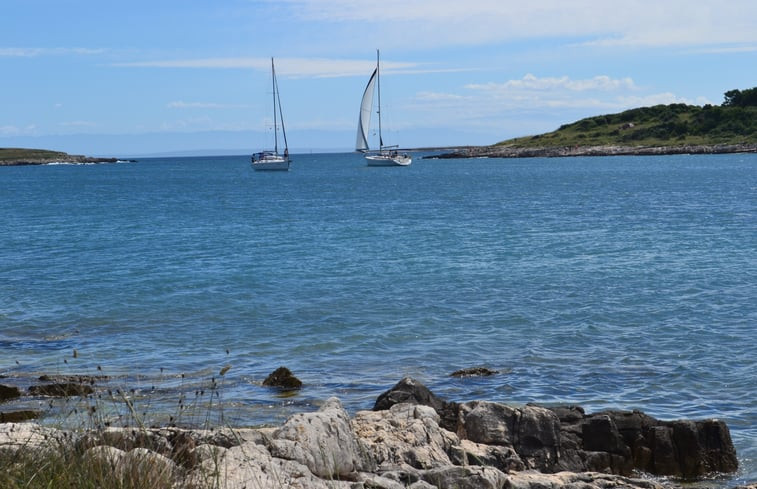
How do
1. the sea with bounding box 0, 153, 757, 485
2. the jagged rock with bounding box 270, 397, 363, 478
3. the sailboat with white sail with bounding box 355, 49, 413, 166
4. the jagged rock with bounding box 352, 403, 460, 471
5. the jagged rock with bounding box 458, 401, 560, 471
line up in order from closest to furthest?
1. the jagged rock with bounding box 270, 397, 363, 478
2. the jagged rock with bounding box 352, 403, 460, 471
3. the jagged rock with bounding box 458, 401, 560, 471
4. the sea with bounding box 0, 153, 757, 485
5. the sailboat with white sail with bounding box 355, 49, 413, 166

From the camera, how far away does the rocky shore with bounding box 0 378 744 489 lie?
8.10m

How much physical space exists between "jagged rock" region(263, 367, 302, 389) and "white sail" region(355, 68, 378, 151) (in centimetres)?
12833

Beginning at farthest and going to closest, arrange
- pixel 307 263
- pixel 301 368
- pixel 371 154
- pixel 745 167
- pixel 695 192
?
1. pixel 371 154
2. pixel 745 167
3. pixel 695 192
4. pixel 307 263
5. pixel 301 368

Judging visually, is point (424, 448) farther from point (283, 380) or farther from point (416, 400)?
point (283, 380)

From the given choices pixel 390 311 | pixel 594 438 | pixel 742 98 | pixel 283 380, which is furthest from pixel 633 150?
pixel 594 438

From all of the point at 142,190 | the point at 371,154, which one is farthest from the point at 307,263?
the point at 371,154

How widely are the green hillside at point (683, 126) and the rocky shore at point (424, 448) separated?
6375 inches

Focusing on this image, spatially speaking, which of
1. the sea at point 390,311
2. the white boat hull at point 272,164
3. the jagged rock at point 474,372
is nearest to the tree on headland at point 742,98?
the white boat hull at point 272,164

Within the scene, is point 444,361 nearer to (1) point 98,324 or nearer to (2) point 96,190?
(1) point 98,324

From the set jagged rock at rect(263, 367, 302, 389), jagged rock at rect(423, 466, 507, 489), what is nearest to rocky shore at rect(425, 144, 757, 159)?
jagged rock at rect(263, 367, 302, 389)

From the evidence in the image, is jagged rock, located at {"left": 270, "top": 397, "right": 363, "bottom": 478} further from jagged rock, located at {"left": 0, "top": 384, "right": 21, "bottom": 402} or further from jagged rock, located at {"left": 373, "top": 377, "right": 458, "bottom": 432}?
jagged rock, located at {"left": 0, "top": 384, "right": 21, "bottom": 402}

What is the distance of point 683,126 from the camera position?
178 metres

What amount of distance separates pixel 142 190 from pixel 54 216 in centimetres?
4240

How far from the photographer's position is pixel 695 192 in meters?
80.4
